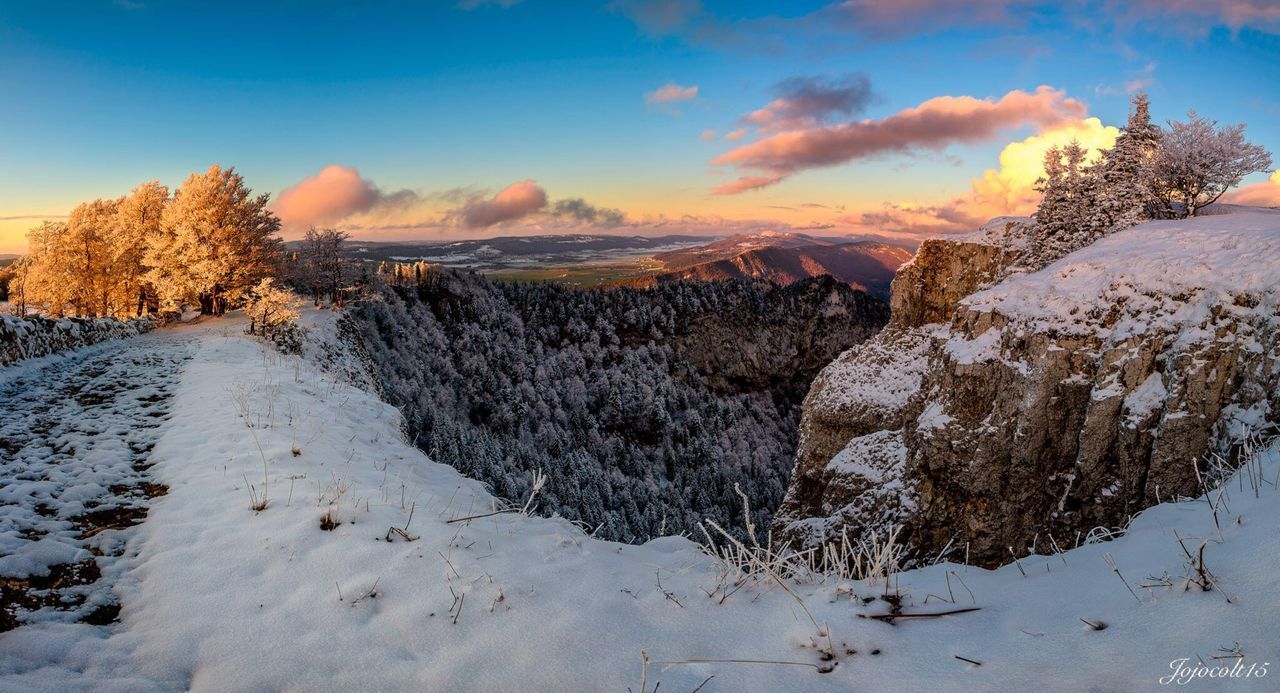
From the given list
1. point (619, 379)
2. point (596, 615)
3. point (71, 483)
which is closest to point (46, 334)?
point (71, 483)

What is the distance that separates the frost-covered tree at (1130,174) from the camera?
22906mm

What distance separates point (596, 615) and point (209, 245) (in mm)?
38077

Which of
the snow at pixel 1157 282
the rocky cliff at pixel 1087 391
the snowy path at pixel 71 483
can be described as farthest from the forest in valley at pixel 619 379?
the snow at pixel 1157 282

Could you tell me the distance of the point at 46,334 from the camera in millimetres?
17234

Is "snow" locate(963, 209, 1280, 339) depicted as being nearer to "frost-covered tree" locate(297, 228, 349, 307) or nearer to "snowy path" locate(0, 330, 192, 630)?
"snowy path" locate(0, 330, 192, 630)

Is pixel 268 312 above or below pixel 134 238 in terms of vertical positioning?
below

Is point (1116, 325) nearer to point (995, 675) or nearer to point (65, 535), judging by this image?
point (995, 675)

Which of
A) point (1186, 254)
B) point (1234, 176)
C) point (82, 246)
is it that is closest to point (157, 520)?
point (1186, 254)

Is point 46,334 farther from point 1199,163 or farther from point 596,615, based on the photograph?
point 1199,163

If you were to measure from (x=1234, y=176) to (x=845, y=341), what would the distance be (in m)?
118

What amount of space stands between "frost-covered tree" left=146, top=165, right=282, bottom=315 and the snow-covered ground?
32585mm

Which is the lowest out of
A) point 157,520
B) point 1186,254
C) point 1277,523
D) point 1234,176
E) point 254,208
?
point 157,520

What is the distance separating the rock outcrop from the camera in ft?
49.0

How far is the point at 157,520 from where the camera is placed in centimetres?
589
